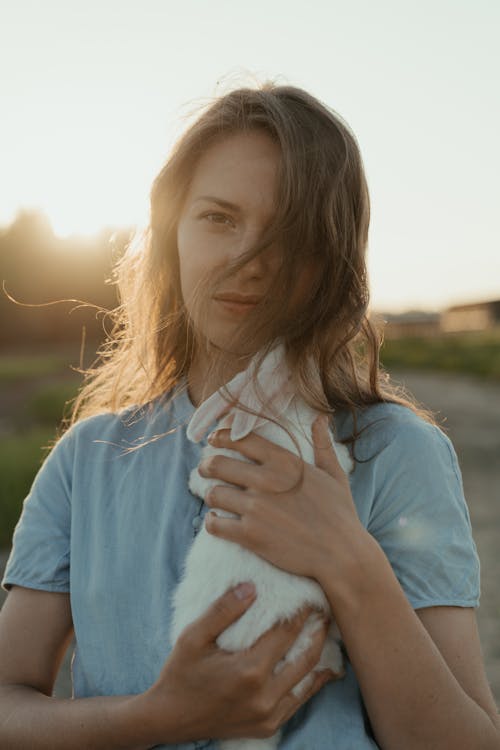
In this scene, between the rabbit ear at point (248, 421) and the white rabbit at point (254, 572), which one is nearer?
the white rabbit at point (254, 572)

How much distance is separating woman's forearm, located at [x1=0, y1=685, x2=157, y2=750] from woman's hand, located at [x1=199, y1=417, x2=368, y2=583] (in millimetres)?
385

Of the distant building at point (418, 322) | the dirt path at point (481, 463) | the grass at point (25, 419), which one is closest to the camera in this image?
the dirt path at point (481, 463)

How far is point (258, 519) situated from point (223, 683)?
0.29m

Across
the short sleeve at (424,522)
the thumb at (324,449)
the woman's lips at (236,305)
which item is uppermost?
the woman's lips at (236,305)

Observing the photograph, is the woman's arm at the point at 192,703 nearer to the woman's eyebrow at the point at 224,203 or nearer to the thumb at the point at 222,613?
the thumb at the point at 222,613

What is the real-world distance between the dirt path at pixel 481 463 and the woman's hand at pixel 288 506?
30.5 inches

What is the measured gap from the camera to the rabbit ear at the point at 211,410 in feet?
4.95

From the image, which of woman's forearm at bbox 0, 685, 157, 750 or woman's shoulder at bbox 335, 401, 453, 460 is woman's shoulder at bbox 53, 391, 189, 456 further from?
woman's forearm at bbox 0, 685, 157, 750

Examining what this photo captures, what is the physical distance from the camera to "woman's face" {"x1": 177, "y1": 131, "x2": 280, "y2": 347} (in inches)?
62.4

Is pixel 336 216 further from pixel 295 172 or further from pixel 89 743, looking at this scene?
pixel 89 743

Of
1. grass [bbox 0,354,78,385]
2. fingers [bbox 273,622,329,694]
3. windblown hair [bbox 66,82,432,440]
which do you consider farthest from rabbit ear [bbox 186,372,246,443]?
grass [bbox 0,354,78,385]

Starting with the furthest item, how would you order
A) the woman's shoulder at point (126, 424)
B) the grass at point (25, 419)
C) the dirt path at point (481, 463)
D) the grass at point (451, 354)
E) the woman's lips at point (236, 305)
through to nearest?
the grass at point (451, 354)
the grass at point (25, 419)
the dirt path at point (481, 463)
the woman's shoulder at point (126, 424)
the woman's lips at point (236, 305)

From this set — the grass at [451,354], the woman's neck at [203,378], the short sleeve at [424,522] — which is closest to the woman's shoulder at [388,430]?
the short sleeve at [424,522]

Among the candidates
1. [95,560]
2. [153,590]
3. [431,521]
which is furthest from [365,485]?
[95,560]
